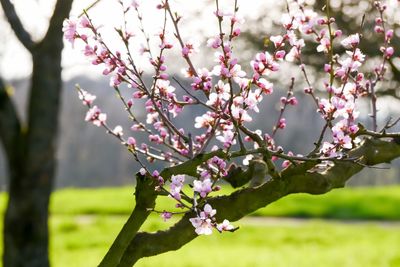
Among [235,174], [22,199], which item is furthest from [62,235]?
[235,174]

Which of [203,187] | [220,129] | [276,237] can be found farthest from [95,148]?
[203,187]

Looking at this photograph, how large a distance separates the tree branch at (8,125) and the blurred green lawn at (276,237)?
587cm

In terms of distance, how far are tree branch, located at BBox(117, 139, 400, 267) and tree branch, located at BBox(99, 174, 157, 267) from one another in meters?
0.16

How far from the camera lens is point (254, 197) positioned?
3.37 metres

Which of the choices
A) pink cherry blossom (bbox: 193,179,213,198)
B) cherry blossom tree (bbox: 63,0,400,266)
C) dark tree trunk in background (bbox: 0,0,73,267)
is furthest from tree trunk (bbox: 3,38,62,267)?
pink cherry blossom (bbox: 193,179,213,198)

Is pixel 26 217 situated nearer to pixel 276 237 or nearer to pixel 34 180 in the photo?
pixel 34 180

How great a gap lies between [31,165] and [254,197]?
508cm

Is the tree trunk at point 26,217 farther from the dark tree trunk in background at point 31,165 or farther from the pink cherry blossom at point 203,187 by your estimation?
the pink cherry blossom at point 203,187

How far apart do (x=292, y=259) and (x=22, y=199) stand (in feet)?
23.7

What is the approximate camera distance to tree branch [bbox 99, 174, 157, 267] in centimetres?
322

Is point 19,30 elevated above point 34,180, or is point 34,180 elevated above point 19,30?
point 19,30

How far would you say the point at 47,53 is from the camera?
767 centimetres

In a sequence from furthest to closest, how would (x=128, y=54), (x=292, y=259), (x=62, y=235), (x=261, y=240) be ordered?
(x=62, y=235) < (x=261, y=240) < (x=292, y=259) < (x=128, y=54)

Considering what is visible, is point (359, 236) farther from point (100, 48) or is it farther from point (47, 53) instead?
point (100, 48)
